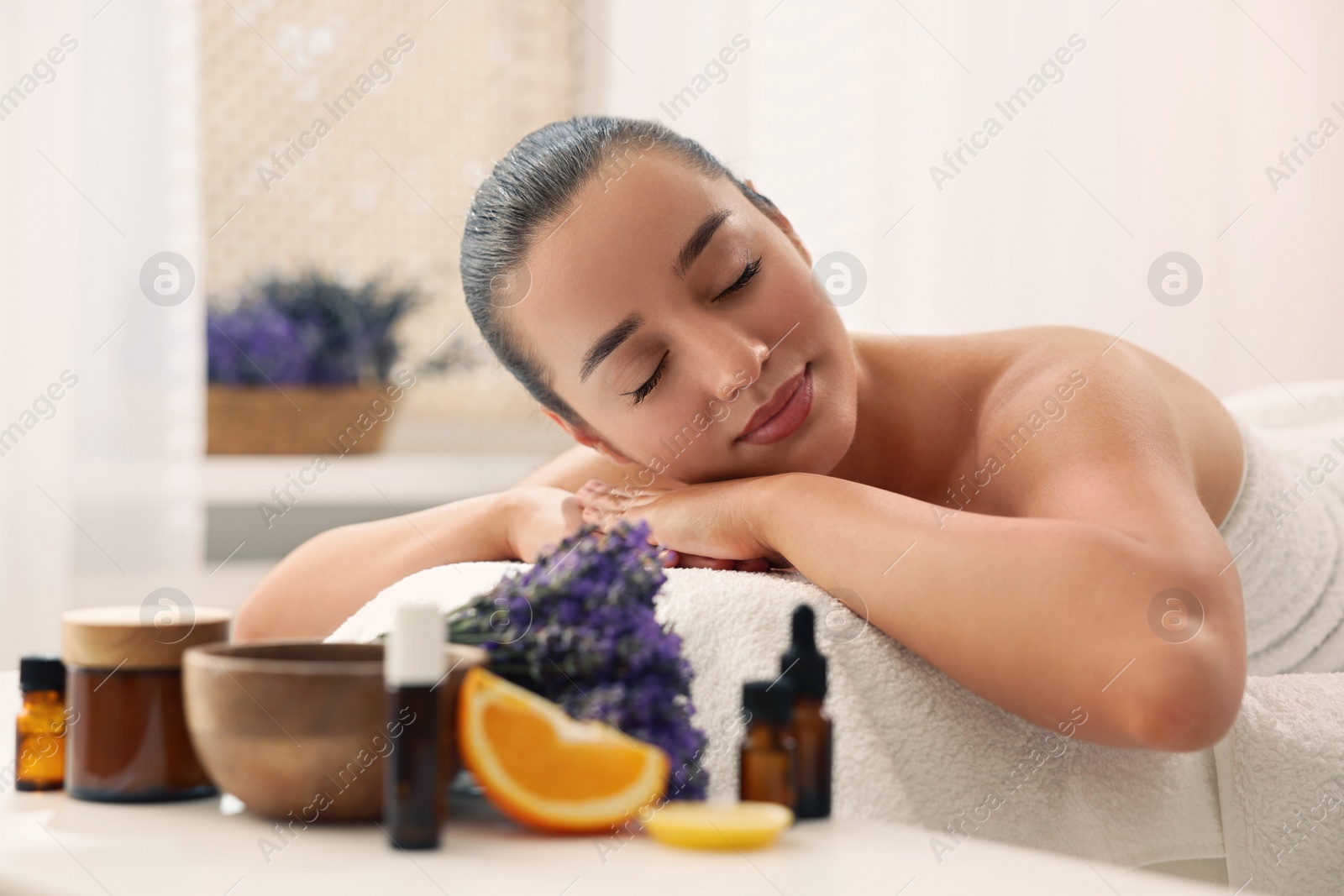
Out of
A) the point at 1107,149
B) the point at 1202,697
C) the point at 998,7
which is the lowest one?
the point at 1202,697

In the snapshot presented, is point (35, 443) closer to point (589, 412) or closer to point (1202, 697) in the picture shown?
point (589, 412)

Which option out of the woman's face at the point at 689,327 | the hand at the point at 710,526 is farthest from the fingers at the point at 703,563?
the woman's face at the point at 689,327

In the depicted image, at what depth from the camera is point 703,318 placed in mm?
1152

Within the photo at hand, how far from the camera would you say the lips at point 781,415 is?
1.19 metres

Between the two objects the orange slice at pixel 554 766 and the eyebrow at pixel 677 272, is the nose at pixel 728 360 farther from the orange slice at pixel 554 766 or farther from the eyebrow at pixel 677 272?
the orange slice at pixel 554 766

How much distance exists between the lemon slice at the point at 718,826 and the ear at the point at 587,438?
75cm

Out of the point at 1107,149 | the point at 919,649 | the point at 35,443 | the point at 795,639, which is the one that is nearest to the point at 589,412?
the point at 919,649

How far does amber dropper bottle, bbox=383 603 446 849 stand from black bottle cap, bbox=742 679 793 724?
6.9 inches

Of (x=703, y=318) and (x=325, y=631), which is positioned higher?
(x=703, y=318)

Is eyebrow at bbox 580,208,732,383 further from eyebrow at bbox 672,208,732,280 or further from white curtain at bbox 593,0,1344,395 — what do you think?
white curtain at bbox 593,0,1344,395

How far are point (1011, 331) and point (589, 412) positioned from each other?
19.3 inches

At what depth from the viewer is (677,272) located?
1146 millimetres

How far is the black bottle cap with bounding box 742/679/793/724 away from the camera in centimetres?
67

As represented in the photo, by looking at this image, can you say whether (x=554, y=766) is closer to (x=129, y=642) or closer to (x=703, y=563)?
(x=129, y=642)
